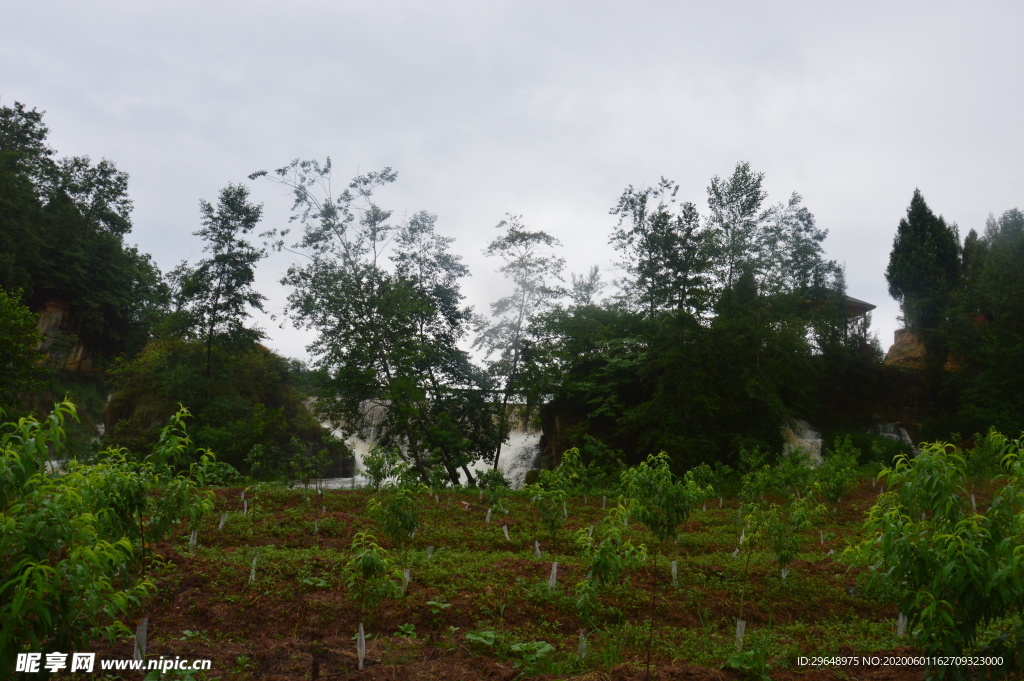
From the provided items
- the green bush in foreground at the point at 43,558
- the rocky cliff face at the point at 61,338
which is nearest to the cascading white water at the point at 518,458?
the rocky cliff face at the point at 61,338

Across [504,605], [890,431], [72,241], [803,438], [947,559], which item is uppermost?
[72,241]

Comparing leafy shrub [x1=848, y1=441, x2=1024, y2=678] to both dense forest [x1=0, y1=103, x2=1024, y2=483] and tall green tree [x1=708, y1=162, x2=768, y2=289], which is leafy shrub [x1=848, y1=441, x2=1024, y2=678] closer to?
dense forest [x1=0, y1=103, x2=1024, y2=483]

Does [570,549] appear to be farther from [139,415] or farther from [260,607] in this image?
[139,415]

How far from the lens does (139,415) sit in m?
24.7

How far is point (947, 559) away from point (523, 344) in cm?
1824

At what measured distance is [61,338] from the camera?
1220 inches

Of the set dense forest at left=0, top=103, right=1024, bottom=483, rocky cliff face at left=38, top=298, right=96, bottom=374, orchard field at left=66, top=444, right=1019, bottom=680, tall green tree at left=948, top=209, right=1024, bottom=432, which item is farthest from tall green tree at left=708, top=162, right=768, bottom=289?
rocky cliff face at left=38, top=298, right=96, bottom=374

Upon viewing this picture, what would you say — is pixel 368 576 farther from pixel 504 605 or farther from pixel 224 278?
pixel 224 278

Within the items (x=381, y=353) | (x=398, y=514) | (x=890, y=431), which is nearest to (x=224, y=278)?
(x=381, y=353)

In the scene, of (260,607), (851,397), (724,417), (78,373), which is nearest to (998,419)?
(851,397)

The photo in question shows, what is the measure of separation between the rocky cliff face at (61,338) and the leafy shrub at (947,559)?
118 ft

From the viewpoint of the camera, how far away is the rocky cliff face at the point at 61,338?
31.5 meters

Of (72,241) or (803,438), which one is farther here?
(72,241)
